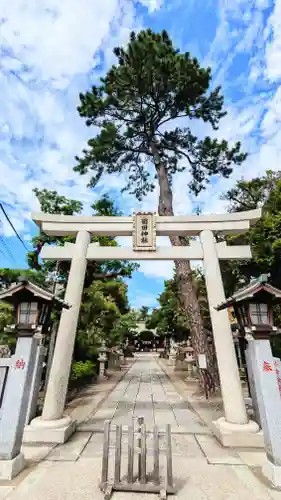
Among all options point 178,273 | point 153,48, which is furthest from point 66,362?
point 153,48

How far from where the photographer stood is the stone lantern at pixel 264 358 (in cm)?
393

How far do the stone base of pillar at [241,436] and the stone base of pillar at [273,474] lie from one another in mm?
1176

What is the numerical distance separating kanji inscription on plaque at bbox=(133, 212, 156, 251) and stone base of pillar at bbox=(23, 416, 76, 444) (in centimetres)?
425

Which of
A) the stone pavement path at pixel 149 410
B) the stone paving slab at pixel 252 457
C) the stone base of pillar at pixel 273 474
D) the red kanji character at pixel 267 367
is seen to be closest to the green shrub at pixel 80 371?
the stone pavement path at pixel 149 410

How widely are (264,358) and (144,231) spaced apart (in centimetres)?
408

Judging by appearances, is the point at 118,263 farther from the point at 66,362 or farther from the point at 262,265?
the point at 66,362

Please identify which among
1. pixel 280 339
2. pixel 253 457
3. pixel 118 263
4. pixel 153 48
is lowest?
pixel 253 457

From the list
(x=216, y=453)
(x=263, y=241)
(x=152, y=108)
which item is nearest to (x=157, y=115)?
(x=152, y=108)

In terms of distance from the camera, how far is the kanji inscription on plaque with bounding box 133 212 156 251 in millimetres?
7125

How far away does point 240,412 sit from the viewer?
5512 mm

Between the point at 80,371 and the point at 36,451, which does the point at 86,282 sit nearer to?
the point at 80,371

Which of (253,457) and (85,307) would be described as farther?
(85,307)

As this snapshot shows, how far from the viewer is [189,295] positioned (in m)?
10.9

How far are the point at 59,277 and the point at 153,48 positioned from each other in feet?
35.4
